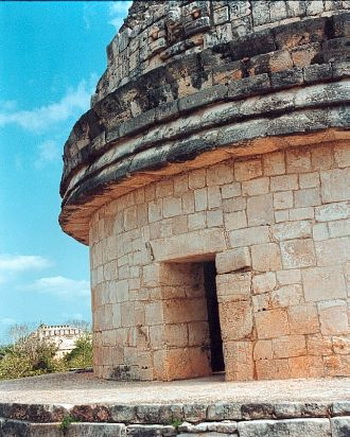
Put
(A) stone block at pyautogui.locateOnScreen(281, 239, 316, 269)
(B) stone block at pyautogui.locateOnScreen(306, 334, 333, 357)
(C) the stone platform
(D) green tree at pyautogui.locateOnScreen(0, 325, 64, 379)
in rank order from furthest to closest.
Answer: (D) green tree at pyautogui.locateOnScreen(0, 325, 64, 379) < (A) stone block at pyautogui.locateOnScreen(281, 239, 316, 269) < (B) stone block at pyautogui.locateOnScreen(306, 334, 333, 357) < (C) the stone platform

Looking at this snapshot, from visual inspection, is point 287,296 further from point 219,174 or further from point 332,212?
point 219,174

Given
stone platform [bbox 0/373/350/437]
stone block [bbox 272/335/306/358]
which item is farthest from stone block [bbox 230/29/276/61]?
stone platform [bbox 0/373/350/437]

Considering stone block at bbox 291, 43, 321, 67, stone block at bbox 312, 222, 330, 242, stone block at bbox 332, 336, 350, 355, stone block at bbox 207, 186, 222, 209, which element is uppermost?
stone block at bbox 291, 43, 321, 67

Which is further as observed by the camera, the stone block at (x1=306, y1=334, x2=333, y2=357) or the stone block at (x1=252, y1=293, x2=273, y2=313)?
the stone block at (x1=252, y1=293, x2=273, y2=313)

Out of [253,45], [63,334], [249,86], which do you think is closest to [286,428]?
[249,86]

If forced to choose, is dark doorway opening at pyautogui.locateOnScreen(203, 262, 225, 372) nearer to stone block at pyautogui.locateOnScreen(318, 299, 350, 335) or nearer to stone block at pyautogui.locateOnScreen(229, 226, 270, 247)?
stone block at pyautogui.locateOnScreen(229, 226, 270, 247)

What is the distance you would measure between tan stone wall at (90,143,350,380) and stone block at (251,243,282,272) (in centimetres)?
1

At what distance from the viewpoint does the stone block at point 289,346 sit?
18.7 feet

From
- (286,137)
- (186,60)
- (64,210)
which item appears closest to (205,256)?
(286,137)

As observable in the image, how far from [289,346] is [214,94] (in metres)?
2.67

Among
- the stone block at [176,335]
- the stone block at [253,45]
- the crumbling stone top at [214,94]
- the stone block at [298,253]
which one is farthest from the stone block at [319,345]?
the stone block at [253,45]

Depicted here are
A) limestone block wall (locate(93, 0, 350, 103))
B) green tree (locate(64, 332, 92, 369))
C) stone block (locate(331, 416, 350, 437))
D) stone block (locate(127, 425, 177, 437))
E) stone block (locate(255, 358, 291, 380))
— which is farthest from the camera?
green tree (locate(64, 332, 92, 369))

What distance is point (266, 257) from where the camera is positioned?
19.4 ft

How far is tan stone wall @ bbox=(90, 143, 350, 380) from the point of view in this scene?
5699 millimetres
